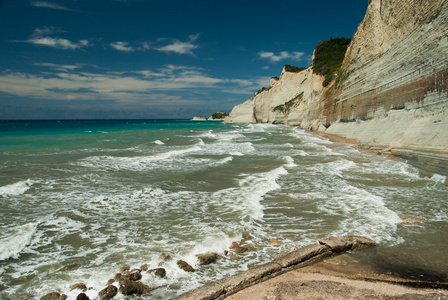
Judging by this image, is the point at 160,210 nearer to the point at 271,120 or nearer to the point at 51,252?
the point at 51,252

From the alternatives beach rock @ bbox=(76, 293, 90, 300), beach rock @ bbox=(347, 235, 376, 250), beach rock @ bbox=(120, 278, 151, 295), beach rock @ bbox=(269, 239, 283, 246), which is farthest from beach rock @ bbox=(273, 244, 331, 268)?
beach rock @ bbox=(76, 293, 90, 300)

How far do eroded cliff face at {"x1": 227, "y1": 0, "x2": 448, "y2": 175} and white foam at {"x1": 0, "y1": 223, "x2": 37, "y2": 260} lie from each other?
11.6 metres

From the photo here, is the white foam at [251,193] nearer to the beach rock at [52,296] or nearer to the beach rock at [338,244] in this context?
the beach rock at [338,244]

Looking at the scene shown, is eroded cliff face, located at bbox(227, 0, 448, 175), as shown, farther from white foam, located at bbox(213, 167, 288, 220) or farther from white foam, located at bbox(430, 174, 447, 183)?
white foam, located at bbox(213, 167, 288, 220)

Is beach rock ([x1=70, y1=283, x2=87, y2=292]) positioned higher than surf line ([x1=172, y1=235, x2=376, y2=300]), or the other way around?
surf line ([x1=172, y1=235, x2=376, y2=300])

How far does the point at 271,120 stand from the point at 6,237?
261 ft

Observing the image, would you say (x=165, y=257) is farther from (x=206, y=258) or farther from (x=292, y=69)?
(x=292, y=69)

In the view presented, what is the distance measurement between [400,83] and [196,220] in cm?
1356

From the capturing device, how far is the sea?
3.98 meters

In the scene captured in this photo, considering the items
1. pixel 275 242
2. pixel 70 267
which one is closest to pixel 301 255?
pixel 275 242

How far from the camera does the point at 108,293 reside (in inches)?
134

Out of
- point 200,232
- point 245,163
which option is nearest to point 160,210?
point 200,232

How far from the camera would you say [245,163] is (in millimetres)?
13484

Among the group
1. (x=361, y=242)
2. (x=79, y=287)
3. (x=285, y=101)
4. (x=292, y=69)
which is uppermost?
(x=292, y=69)
